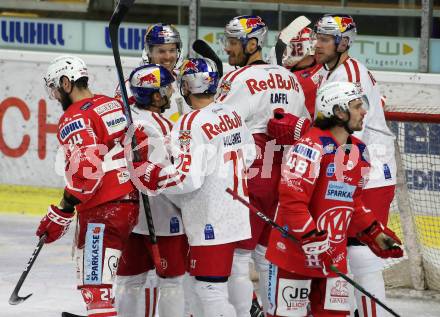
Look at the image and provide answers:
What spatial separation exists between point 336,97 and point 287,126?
105cm

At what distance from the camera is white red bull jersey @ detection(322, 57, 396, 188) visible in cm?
629

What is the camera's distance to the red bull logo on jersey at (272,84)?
6.43 metres

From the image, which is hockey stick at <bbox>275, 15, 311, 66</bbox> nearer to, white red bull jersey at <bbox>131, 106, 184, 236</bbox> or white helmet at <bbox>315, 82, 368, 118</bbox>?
white red bull jersey at <bbox>131, 106, 184, 236</bbox>

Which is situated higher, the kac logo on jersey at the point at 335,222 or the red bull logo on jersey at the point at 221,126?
the red bull logo on jersey at the point at 221,126

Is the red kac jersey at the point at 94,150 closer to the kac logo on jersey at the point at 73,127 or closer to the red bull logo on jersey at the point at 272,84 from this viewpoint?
the kac logo on jersey at the point at 73,127

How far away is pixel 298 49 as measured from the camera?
7.13 meters

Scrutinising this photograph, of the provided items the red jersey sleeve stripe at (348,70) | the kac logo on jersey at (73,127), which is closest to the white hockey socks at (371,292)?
the red jersey sleeve stripe at (348,70)

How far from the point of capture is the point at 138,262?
6051 millimetres

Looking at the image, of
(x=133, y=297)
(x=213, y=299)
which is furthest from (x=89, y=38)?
(x=213, y=299)

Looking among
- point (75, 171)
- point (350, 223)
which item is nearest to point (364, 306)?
point (350, 223)

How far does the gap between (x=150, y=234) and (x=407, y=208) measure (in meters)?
2.14

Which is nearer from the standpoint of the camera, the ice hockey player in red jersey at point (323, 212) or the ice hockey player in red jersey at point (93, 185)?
the ice hockey player in red jersey at point (323, 212)

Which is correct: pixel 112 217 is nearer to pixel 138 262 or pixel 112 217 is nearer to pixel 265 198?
pixel 138 262

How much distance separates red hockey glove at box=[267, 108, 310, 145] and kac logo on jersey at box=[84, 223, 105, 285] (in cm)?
118
